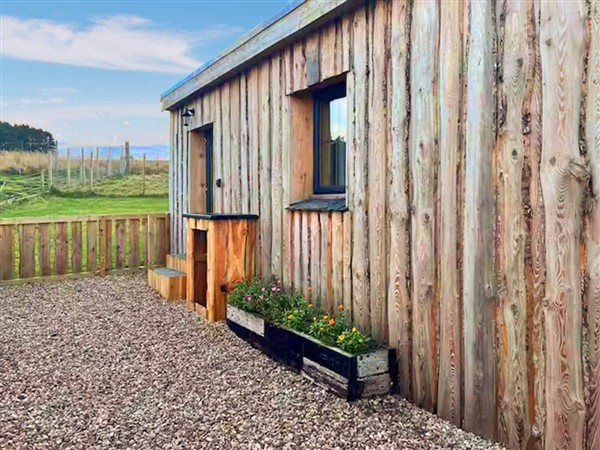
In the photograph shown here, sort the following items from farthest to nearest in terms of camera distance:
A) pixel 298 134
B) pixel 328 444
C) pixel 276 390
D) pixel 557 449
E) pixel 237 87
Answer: pixel 237 87
pixel 298 134
pixel 276 390
pixel 328 444
pixel 557 449

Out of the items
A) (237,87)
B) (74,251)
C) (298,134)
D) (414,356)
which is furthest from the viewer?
(74,251)

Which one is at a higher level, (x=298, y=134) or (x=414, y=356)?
(x=298, y=134)

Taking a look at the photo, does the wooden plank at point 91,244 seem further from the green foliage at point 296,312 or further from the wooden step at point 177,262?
the green foliage at point 296,312

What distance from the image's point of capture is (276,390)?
9.43ft

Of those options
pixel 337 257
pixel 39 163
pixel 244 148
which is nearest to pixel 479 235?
pixel 337 257

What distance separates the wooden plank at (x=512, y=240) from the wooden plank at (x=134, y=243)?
610cm

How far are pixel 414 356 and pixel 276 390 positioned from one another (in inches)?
34.4

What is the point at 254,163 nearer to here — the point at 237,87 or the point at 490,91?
the point at 237,87

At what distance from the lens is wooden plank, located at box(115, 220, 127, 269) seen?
23.4 feet

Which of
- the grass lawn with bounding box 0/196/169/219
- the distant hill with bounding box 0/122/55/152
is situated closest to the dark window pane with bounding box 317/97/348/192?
the grass lawn with bounding box 0/196/169/219

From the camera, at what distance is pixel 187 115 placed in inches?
257

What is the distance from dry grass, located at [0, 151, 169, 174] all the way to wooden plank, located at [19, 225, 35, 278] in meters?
6.86

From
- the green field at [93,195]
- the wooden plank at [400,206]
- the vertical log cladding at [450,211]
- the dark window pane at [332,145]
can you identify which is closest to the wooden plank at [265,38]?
the wooden plank at [400,206]

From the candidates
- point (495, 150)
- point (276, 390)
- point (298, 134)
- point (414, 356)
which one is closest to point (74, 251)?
point (298, 134)
